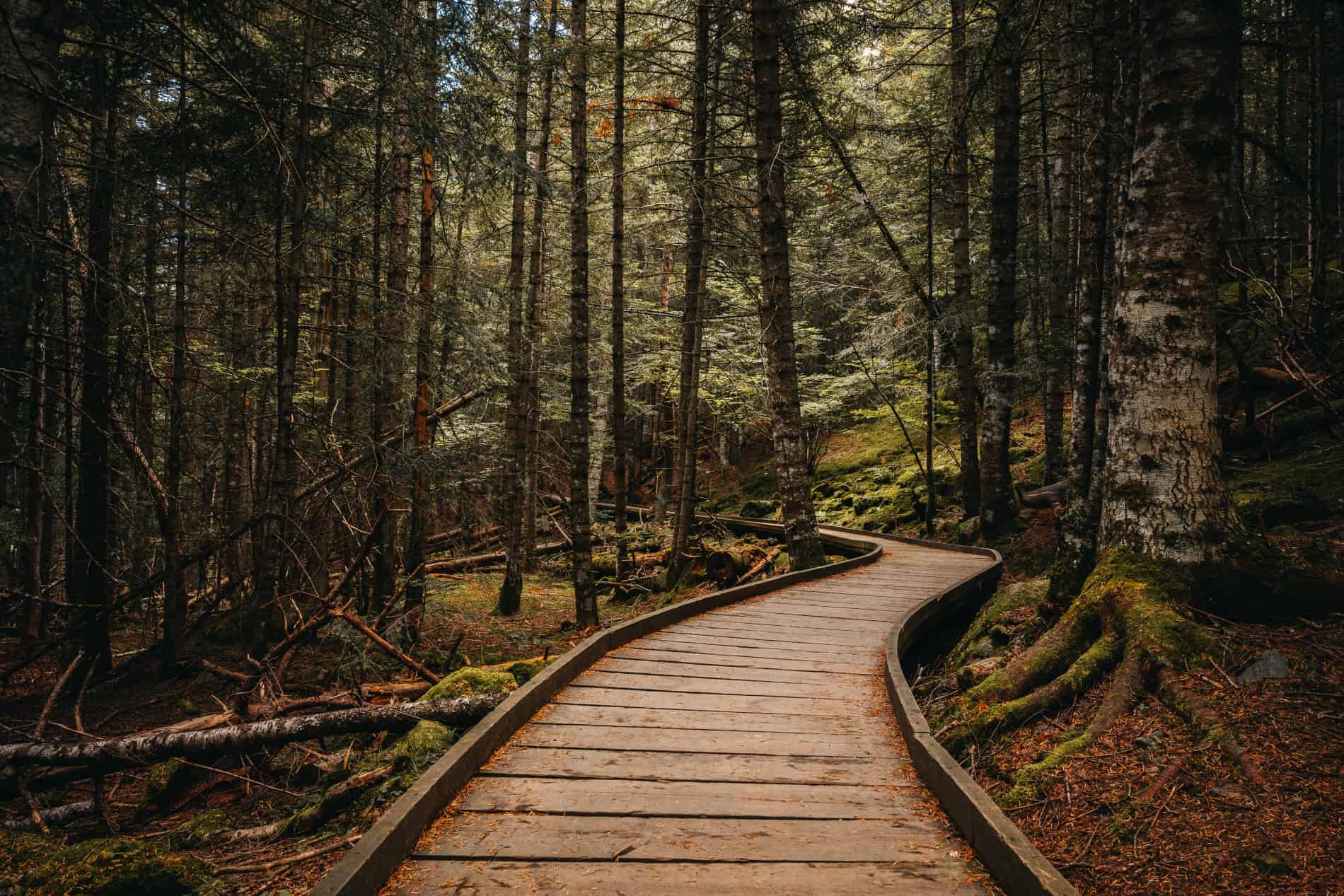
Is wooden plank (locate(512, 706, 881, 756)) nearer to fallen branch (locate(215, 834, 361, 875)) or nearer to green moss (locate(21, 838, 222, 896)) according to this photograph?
fallen branch (locate(215, 834, 361, 875))

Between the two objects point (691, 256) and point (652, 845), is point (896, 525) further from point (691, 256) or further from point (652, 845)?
point (652, 845)

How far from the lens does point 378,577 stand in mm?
10023

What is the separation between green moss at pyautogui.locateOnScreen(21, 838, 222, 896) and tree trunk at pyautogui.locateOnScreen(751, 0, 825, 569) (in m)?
7.66

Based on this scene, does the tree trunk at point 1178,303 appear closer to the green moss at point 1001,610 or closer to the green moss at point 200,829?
the green moss at point 1001,610

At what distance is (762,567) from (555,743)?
9384 millimetres

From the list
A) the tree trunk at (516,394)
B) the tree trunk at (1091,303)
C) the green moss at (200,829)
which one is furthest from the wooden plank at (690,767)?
the tree trunk at (516,394)

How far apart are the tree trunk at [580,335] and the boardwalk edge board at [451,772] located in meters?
3.13

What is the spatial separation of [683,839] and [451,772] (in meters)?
1.16

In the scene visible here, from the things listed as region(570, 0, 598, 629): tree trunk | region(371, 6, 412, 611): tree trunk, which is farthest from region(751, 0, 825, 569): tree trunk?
region(371, 6, 412, 611): tree trunk

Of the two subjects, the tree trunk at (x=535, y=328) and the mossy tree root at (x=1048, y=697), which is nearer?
the mossy tree root at (x=1048, y=697)

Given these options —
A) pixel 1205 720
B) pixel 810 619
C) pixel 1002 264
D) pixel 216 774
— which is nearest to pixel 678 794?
pixel 1205 720

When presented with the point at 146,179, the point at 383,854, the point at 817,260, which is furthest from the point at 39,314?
the point at 817,260

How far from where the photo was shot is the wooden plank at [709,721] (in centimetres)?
432

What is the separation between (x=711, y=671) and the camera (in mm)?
5617
